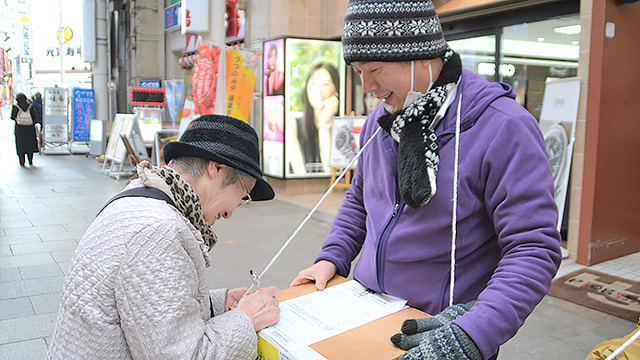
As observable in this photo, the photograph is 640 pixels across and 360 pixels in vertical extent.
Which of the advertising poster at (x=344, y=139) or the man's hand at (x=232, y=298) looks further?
the advertising poster at (x=344, y=139)

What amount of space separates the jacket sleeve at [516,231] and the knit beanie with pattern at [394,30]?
0.87ft

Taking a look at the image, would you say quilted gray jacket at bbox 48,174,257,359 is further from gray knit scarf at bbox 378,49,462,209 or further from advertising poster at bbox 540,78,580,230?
advertising poster at bbox 540,78,580,230

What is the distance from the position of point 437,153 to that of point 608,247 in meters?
4.71

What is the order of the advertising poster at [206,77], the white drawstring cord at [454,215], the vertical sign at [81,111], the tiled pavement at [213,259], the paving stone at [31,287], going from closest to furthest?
the white drawstring cord at [454,215]
the tiled pavement at [213,259]
the paving stone at [31,287]
the advertising poster at [206,77]
the vertical sign at [81,111]

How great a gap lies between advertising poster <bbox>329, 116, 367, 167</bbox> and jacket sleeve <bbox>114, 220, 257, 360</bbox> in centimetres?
717

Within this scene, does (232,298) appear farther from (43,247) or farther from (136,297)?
(43,247)

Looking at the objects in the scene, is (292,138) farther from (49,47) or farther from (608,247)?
(49,47)

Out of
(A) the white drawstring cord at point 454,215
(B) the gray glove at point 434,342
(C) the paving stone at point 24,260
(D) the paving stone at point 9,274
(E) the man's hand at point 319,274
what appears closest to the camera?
(B) the gray glove at point 434,342

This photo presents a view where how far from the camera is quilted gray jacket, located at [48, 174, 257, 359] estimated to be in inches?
43.9

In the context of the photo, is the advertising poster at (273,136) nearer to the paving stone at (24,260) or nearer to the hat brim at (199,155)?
the paving stone at (24,260)

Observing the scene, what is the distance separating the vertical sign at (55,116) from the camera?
52.9 feet

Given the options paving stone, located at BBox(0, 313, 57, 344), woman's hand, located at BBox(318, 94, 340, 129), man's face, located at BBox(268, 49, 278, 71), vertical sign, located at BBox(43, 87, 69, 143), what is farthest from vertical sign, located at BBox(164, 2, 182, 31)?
paving stone, located at BBox(0, 313, 57, 344)

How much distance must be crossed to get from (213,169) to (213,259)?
413 centimetres

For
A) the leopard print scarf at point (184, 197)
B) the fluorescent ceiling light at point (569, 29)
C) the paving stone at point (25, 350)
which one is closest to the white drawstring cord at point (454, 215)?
the leopard print scarf at point (184, 197)
